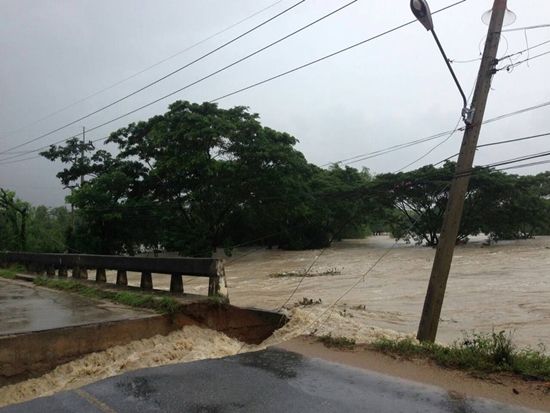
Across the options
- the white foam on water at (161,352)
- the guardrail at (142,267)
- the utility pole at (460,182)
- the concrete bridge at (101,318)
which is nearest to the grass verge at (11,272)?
the guardrail at (142,267)

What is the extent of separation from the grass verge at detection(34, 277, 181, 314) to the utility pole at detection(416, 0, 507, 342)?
14.3 ft

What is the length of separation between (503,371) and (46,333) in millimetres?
5433

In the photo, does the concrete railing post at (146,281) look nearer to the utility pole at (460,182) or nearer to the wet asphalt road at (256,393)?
the wet asphalt road at (256,393)

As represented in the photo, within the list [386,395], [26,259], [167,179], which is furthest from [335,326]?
[167,179]

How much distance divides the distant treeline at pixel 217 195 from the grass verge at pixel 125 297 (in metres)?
17.8

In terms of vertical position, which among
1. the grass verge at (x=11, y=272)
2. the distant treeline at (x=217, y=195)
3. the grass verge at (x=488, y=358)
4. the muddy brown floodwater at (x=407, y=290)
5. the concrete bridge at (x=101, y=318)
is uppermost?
the distant treeline at (x=217, y=195)

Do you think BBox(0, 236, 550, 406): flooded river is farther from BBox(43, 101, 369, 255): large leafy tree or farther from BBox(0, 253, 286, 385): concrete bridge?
BBox(43, 101, 369, 255): large leafy tree

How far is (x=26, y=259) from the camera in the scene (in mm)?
17609

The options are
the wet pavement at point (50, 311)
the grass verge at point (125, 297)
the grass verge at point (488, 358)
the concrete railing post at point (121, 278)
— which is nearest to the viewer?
the grass verge at point (488, 358)

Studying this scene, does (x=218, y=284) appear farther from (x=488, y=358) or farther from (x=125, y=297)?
(x=488, y=358)

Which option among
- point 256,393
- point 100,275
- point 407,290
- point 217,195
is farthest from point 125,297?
point 217,195

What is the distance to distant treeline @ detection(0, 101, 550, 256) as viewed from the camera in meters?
31.9

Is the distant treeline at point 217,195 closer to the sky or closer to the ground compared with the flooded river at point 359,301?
closer to the sky

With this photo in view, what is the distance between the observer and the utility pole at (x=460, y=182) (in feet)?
29.1
